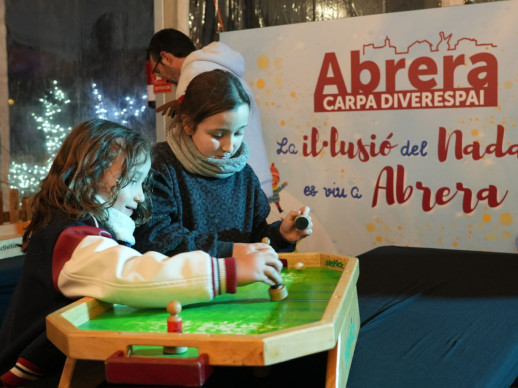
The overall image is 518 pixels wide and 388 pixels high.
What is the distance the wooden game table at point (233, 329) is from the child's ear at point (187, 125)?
1.96ft

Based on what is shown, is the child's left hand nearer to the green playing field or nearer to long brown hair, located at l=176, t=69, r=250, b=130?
long brown hair, located at l=176, t=69, r=250, b=130

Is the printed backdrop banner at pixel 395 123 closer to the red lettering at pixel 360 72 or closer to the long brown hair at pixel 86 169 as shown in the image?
the red lettering at pixel 360 72

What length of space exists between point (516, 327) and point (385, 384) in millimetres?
437

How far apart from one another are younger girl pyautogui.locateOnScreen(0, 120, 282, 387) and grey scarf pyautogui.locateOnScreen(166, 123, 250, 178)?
35cm

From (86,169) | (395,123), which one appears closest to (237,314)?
(86,169)

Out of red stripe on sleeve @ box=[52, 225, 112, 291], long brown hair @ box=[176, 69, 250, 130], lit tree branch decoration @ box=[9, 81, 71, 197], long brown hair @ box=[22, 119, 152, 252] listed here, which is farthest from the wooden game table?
lit tree branch decoration @ box=[9, 81, 71, 197]

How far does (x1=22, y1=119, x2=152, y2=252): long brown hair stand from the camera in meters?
0.99

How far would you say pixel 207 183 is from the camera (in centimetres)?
151


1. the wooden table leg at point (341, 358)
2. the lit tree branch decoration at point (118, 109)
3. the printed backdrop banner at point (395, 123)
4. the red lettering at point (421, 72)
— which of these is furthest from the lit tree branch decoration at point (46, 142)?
the wooden table leg at point (341, 358)

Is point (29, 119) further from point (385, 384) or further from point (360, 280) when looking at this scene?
point (385, 384)

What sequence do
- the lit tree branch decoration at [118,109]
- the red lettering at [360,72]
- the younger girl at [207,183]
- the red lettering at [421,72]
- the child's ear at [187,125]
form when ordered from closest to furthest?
the younger girl at [207,183] < the child's ear at [187,125] < the red lettering at [421,72] < the red lettering at [360,72] < the lit tree branch decoration at [118,109]

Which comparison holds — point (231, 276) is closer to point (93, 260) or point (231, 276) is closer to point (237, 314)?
point (237, 314)

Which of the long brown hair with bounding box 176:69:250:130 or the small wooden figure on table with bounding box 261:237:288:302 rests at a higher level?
the long brown hair with bounding box 176:69:250:130

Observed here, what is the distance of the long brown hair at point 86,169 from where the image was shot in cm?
99
